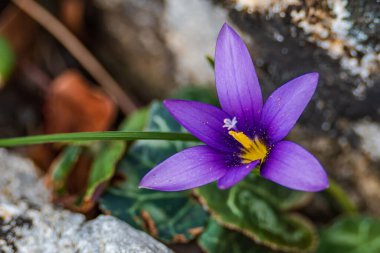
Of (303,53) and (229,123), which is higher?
(303,53)

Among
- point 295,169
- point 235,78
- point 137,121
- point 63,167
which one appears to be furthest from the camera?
point 137,121

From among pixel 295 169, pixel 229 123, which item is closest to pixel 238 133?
pixel 229 123

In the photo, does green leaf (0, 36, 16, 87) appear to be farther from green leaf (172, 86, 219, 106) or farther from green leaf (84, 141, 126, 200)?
green leaf (172, 86, 219, 106)

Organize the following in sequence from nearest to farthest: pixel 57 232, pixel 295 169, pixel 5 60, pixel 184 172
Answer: pixel 295 169, pixel 184 172, pixel 57 232, pixel 5 60

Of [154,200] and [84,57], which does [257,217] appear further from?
[84,57]

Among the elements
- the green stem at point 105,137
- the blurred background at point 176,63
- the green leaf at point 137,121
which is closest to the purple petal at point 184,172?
the green stem at point 105,137

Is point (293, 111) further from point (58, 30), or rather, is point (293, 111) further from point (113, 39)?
point (58, 30)

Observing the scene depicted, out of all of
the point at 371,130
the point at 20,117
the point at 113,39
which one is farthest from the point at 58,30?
the point at 371,130
